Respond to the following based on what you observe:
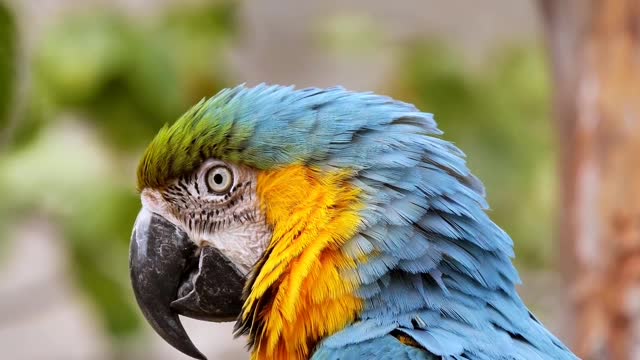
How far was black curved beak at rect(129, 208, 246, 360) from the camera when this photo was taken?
1.51 metres

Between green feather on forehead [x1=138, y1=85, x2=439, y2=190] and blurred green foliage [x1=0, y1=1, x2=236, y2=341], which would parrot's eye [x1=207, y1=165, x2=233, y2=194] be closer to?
green feather on forehead [x1=138, y1=85, x2=439, y2=190]

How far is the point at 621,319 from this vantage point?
1812 millimetres

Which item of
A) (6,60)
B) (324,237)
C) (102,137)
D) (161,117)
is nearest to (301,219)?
(324,237)

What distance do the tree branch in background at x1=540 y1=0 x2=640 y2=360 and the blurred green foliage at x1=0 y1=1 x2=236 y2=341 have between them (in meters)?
1.07

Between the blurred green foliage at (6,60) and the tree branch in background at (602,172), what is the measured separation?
1036 mm

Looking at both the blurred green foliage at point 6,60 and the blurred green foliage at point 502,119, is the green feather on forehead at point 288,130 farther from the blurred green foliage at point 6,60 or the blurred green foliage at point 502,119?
the blurred green foliage at point 502,119

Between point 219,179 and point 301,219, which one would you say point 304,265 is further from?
point 219,179

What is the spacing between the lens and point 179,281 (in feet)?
5.00

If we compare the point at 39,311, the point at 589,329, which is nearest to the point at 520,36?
the point at 589,329

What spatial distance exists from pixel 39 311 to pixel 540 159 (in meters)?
2.90

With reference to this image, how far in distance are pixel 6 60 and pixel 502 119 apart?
5.48ft

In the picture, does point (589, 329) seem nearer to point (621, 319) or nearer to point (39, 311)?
point (621, 319)

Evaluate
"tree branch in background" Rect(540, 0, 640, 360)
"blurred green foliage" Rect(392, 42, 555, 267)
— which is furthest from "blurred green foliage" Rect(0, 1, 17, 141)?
"blurred green foliage" Rect(392, 42, 555, 267)

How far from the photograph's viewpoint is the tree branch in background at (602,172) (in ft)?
5.96
